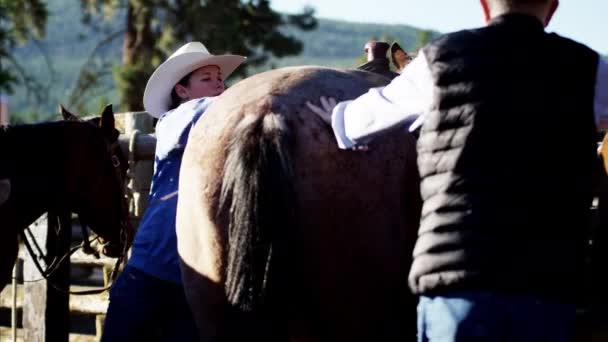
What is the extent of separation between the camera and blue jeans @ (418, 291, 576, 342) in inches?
111

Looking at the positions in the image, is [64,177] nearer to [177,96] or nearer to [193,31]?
[177,96]

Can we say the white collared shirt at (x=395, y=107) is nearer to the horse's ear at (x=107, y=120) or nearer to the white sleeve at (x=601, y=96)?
the white sleeve at (x=601, y=96)

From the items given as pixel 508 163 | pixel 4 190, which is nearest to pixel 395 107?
pixel 508 163

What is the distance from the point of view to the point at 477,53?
114 inches

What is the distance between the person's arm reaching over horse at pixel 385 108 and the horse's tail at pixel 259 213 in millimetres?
171

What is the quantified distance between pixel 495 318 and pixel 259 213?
0.82m

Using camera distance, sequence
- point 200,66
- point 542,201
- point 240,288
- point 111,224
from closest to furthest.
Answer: point 542,201
point 240,288
point 200,66
point 111,224

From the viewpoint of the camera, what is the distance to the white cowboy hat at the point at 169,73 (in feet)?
17.4

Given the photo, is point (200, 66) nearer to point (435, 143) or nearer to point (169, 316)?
point (169, 316)

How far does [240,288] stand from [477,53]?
1.05m

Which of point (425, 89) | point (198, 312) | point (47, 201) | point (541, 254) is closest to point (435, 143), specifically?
point (425, 89)

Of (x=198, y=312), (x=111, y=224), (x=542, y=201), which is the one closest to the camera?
(x=542, y=201)

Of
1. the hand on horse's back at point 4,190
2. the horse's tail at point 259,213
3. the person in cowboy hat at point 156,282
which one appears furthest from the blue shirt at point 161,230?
the horse's tail at point 259,213

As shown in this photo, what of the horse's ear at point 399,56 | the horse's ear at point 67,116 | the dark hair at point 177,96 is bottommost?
the horse's ear at point 67,116
